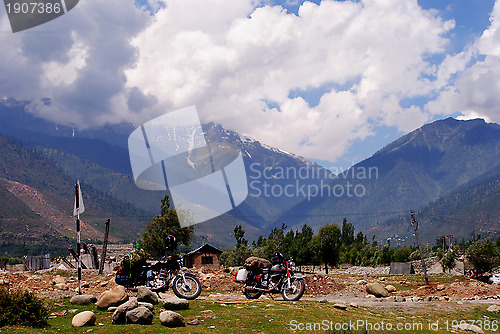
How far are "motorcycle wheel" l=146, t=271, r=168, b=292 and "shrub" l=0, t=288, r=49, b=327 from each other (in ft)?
14.7

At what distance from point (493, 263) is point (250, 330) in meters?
46.4

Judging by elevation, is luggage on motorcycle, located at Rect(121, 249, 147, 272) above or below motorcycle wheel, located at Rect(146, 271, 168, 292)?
above

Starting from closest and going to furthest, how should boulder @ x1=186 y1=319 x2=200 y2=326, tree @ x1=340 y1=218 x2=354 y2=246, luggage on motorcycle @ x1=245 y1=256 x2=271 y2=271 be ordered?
boulder @ x1=186 y1=319 x2=200 y2=326 → luggage on motorcycle @ x1=245 y1=256 x2=271 y2=271 → tree @ x1=340 y1=218 x2=354 y2=246

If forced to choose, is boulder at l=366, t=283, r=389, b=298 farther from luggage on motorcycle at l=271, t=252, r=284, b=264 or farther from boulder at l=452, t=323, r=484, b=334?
boulder at l=452, t=323, r=484, b=334

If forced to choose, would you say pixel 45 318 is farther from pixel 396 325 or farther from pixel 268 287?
pixel 396 325

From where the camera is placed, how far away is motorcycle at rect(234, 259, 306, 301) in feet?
58.0

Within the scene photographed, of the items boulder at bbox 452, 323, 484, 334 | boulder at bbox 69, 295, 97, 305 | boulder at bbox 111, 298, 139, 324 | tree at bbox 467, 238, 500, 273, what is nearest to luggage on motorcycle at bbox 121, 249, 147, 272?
boulder at bbox 69, 295, 97, 305

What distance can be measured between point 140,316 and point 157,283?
167 inches

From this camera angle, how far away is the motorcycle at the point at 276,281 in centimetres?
1767

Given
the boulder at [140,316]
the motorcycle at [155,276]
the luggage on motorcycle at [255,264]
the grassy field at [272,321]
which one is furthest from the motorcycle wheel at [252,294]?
the boulder at [140,316]

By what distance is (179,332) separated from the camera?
436 inches

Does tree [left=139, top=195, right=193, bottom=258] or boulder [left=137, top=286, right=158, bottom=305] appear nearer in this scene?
boulder [left=137, top=286, right=158, bottom=305]

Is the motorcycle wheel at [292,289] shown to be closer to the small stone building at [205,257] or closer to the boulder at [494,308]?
the boulder at [494,308]

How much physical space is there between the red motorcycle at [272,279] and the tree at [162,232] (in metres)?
32.4
